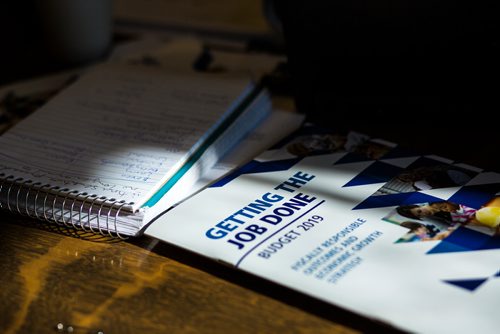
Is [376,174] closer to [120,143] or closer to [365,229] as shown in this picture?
[365,229]

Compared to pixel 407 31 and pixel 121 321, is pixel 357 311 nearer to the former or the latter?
pixel 121 321

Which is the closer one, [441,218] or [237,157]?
[441,218]

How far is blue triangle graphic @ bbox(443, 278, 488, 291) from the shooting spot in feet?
1.55

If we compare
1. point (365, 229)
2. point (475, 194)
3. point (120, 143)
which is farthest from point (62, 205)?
point (475, 194)

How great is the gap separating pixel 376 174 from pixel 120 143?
27cm

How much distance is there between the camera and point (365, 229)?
55 centimetres

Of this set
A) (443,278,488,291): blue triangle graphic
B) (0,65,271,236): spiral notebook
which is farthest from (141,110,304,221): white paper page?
(443,278,488,291): blue triangle graphic

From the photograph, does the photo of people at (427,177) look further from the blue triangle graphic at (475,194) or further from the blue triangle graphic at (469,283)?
the blue triangle graphic at (469,283)

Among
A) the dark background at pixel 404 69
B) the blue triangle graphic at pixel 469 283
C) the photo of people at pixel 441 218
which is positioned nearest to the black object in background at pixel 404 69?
the dark background at pixel 404 69

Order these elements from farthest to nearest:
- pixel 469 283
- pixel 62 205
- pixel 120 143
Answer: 1. pixel 120 143
2. pixel 62 205
3. pixel 469 283

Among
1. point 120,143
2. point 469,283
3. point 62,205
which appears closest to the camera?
point 469,283

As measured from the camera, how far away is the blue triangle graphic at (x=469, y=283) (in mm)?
474

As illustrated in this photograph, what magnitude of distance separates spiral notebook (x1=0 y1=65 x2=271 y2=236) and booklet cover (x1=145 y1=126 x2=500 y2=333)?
0.04 m

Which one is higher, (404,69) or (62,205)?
(404,69)
